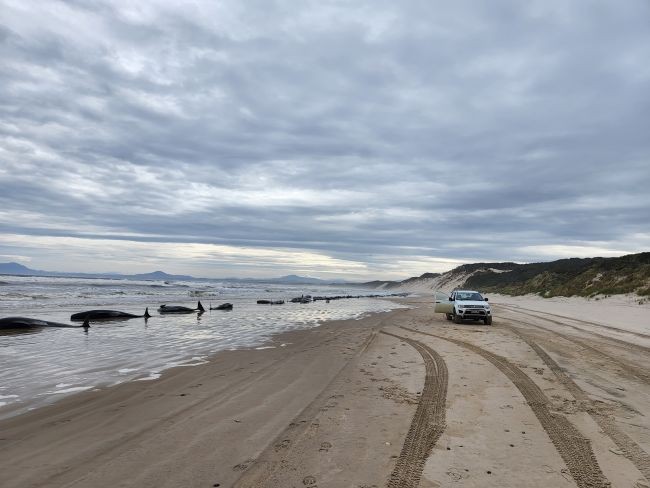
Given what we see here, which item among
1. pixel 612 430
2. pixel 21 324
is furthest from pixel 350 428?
pixel 21 324

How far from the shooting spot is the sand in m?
4.29

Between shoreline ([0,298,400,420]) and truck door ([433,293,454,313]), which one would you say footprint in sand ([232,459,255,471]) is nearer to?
shoreline ([0,298,400,420])

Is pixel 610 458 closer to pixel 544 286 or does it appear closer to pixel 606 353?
pixel 606 353

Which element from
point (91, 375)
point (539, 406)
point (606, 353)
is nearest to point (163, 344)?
point (91, 375)

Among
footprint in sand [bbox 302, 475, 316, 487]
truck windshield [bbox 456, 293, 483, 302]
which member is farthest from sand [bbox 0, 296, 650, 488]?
truck windshield [bbox 456, 293, 483, 302]

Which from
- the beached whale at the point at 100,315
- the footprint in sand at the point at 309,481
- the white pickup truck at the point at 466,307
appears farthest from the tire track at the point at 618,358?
the beached whale at the point at 100,315

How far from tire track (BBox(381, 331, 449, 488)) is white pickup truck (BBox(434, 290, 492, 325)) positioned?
43.3ft

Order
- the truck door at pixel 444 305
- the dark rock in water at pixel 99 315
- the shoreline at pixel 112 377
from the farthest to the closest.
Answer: the truck door at pixel 444 305 < the dark rock in water at pixel 99 315 < the shoreline at pixel 112 377

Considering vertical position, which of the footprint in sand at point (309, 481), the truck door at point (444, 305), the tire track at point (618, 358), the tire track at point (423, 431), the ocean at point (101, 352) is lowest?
the ocean at point (101, 352)

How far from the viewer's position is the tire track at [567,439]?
13.9 feet

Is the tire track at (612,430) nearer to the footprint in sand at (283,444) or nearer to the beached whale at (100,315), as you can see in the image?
the footprint in sand at (283,444)

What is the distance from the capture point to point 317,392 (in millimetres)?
7703

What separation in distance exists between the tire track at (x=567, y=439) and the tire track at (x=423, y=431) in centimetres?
140

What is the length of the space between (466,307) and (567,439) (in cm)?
1730
